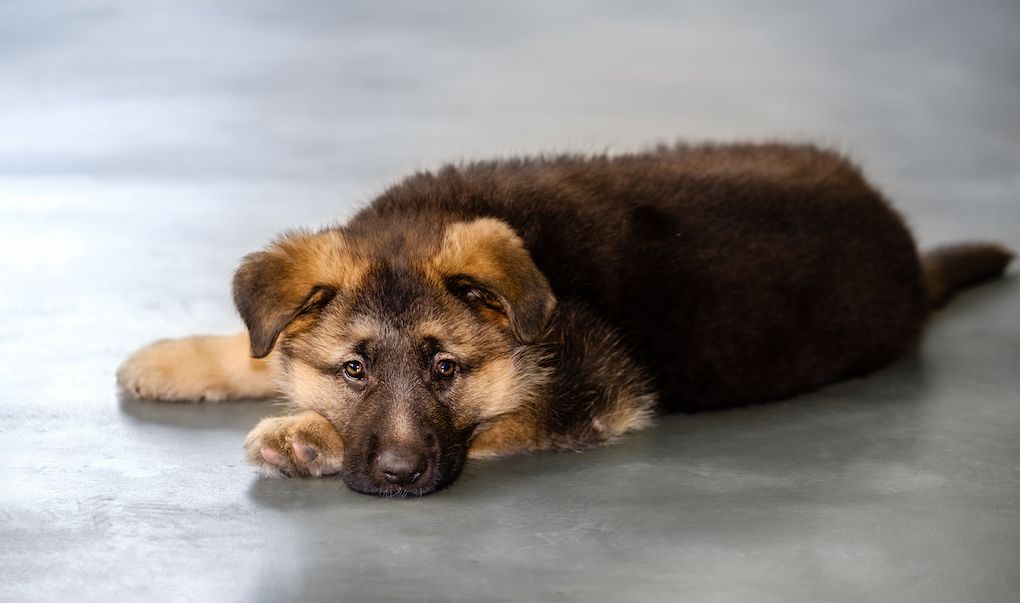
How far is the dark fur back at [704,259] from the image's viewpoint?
577 centimetres

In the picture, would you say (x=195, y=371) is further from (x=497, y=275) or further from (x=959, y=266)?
(x=959, y=266)

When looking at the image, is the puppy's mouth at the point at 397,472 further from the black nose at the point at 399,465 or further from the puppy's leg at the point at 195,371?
the puppy's leg at the point at 195,371

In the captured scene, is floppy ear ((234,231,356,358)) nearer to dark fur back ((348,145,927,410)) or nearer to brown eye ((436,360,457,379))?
dark fur back ((348,145,927,410))

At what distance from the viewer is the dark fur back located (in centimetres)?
577

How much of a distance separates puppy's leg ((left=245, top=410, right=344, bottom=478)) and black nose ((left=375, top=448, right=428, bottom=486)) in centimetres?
30

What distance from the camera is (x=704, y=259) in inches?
235

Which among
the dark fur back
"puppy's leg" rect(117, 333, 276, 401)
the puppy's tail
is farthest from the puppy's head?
the puppy's tail

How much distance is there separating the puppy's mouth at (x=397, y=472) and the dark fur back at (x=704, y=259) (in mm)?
972

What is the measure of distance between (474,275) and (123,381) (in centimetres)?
187

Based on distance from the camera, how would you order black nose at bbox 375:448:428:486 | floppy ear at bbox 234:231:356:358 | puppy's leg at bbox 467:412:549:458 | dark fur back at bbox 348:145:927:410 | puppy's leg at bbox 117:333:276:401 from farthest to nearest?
puppy's leg at bbox 117:333:276:401 < dark fur back at bbox 348:145:927:410 < puppy's leg at bbox 467:412:549:458 < floppy ear at bbox 234:231:356:358 < black nose at bbox 375:448:428:486

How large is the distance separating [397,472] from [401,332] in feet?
1.69

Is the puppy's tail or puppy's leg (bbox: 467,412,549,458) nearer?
puppy's leg (bbox: 467,412,549,458)

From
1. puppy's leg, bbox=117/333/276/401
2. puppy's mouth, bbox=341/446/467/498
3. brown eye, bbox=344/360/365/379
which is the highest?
brown eye, bbox=344/360/365/379

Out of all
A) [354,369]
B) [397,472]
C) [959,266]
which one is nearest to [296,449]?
[354,369]
